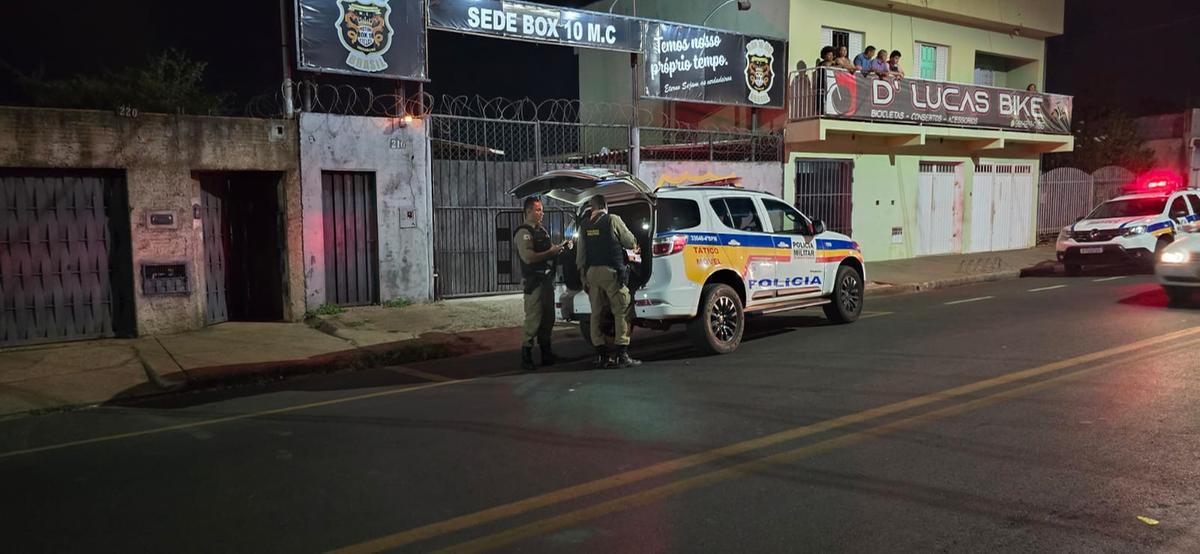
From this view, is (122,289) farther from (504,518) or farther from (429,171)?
(504,518)

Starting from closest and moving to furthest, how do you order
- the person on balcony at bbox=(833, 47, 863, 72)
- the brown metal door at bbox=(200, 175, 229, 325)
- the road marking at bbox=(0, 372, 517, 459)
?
the road marking at bbox=(0, 372, 517, 459), the brown metal door at bbox=(200, 175, 229, 325), the person on balcony at bbox=(833, 47, 863, 72)

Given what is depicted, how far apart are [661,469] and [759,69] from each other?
13616mm

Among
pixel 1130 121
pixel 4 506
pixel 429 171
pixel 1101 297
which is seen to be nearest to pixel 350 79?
pixel 429 171

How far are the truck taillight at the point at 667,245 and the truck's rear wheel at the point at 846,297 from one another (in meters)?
3.06

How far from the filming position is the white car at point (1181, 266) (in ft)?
34.9

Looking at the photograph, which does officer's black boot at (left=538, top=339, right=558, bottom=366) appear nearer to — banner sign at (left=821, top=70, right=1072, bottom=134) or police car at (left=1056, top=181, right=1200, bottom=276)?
banner sign at (left=821, top=70, right=1072, bottom=134)

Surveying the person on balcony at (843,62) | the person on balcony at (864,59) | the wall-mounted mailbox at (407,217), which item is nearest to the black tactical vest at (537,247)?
the wall-mounted mailbox at (407,217)

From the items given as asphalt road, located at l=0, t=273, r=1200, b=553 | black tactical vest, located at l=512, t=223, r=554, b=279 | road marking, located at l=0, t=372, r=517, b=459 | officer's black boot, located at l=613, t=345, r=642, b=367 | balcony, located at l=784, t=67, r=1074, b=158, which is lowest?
road marking, located at l=0, t=372, r=517, b=459

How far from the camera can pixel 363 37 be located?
469 inches

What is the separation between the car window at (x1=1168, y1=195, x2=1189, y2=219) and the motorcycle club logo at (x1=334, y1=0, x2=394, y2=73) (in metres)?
15.1

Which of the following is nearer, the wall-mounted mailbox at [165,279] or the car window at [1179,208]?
the wall-mounted mailbox at [165,279]

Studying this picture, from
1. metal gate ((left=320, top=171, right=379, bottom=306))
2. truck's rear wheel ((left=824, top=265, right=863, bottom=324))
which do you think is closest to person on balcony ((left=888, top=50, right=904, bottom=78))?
truck's rear wheel ((left=824, top=265, right=863, bottom=324))

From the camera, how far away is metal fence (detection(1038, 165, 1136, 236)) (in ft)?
79.1

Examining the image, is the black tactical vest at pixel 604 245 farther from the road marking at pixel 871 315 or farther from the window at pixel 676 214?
the road marking at pixel 871 315
